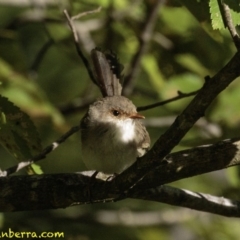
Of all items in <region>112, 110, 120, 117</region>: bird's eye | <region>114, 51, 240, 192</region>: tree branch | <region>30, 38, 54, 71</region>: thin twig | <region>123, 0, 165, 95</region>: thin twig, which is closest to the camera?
<region>114, 51, 240, 192</region>: tree branch

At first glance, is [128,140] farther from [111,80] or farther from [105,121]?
[111,80]

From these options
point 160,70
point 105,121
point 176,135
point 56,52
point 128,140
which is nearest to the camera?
point 176,135

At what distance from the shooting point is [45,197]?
2.83 m

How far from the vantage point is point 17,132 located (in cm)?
286

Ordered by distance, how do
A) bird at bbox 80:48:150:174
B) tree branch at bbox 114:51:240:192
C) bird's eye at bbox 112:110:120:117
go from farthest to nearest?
bird's eye at bbox 112:110:120:117
bird at bbox 80:48:150:174
tree branch at bbox 114:51:240:192

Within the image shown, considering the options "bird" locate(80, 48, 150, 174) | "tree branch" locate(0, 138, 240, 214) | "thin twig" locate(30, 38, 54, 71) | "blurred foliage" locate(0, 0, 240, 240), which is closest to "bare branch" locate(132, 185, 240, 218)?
"tree branch" locate(0, 138, 240, 214)

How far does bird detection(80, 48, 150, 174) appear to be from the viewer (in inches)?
132

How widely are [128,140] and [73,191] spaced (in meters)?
0.62

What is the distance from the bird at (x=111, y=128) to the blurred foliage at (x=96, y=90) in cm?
31

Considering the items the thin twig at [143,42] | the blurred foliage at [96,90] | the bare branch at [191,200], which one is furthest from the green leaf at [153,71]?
the bare branch at [191,200]

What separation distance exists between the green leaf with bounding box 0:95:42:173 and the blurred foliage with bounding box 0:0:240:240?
3.18ft

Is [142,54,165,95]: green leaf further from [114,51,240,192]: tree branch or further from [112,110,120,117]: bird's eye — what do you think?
[114,51,240,192]: tree branch

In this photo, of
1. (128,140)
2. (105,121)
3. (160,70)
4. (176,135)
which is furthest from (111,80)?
(176,135)

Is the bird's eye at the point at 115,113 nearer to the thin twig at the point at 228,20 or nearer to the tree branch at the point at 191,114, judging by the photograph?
the tree branch at the point at 191,114
